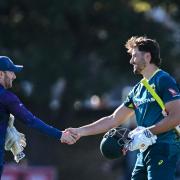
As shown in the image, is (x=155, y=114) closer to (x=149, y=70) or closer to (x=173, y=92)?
(x=173, y=92)

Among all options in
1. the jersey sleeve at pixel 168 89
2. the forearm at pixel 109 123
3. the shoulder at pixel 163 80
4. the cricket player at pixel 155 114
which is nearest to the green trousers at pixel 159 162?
the cricket player at pixel 155 114

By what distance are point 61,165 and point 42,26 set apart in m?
6.51

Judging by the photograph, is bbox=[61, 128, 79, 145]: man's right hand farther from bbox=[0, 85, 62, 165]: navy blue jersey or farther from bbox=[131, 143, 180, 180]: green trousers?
bbox=[131, 143, 180, 180]: green trousers

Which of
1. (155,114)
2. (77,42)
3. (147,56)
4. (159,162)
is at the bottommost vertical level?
(159,162)

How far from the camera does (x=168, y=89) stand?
9.40m

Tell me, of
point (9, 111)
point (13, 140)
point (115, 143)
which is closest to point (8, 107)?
point (9, 111)

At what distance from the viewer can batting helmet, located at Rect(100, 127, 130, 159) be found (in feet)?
31.7

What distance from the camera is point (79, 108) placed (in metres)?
26.5

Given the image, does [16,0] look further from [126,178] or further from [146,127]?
[146,127]

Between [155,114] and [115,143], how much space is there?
58 centimetres

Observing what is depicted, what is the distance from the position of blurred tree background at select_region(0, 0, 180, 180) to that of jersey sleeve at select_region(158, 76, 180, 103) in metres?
12.4

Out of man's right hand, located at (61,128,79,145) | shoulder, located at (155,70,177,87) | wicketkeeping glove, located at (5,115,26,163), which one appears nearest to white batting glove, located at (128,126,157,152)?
shoulder, located at (155,70,177,87)

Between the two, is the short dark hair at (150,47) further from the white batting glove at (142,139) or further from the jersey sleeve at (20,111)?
the jersey sleeve at (20,111)

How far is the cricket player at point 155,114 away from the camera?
368 inches
